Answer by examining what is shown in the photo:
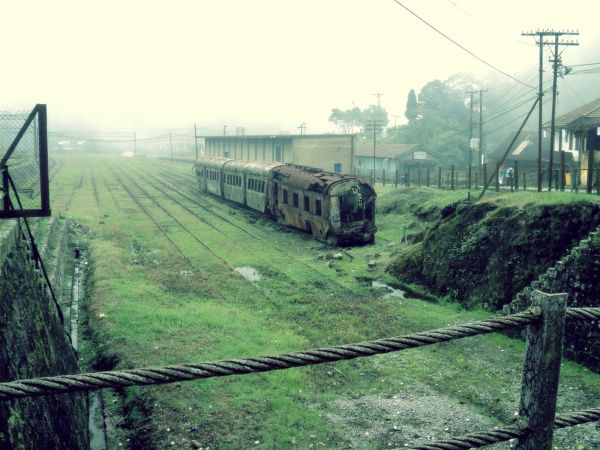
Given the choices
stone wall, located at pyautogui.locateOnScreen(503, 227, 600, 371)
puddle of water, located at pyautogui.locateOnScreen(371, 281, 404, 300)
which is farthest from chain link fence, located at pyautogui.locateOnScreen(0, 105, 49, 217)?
puddle of water, located at pyautogui.locateOnScreen(371, 281, 404, 300)

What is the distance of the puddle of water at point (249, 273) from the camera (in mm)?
18438

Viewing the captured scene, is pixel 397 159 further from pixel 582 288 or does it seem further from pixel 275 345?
pixel 275 345

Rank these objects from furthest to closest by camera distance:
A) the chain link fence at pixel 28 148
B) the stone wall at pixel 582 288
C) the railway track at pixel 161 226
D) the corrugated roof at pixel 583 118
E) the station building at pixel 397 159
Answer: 1. the station building at pixel 397 159
2. the corrugated roof at pixel 583 118
3. the railway track at pixel 161 226
4. the stone wall at pixel 582 288
5. the chain link fence at pixel 28 148

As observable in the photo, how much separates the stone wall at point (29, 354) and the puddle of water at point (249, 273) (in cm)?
971

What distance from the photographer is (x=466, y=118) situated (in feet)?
234

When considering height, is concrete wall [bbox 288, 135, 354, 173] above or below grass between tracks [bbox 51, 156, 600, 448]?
above

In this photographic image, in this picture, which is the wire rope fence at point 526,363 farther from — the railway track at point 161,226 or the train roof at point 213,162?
the train roof at point 213,162

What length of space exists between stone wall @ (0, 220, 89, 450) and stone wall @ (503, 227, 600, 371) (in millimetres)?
9652

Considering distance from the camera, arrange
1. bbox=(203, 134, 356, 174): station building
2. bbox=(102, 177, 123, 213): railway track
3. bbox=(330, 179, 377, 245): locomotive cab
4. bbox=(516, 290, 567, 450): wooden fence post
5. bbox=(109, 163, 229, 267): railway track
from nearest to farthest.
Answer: bbox=(516, 290, 567, 450): wooden fence post → bbox=(109, 163, 229, 267): railway track → bbox=(330, 179, 377, 245): locomotive cab → bbox=(102, 177, 123, 213): railway track → bbox=(203, 134, 356, 174): station building

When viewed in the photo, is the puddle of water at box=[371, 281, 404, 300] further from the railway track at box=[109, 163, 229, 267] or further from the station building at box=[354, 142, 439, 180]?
the station building at box=[354, 142, 439, 180]

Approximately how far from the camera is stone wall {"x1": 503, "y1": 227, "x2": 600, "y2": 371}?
36.9 feet

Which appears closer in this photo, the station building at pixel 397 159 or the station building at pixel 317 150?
the station building at pixel 317 150

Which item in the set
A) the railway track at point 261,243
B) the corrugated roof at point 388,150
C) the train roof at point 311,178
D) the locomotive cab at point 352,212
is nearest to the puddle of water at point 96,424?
the railway track at point 261,243

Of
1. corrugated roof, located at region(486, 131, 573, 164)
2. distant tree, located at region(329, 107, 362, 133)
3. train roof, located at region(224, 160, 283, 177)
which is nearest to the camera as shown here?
train roof, located at region(224, 160, 283, 177)
